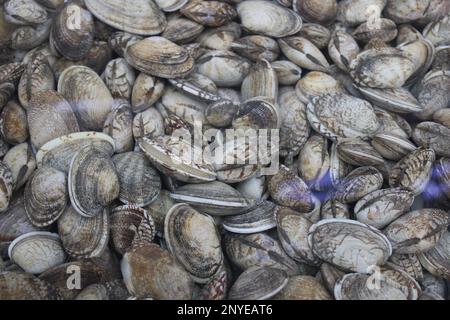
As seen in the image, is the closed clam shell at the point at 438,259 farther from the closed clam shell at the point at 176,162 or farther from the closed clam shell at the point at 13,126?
the closed clam shell at the point at 13,126

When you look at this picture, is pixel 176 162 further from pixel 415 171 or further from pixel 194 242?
pixel 415 171

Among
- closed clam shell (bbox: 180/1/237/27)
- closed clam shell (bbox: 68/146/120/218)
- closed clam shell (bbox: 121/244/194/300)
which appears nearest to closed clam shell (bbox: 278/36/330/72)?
closed clam shell (bbox: 180/1/237/27)

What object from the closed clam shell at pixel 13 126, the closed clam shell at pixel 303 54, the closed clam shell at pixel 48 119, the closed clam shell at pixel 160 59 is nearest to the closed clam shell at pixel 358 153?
the closed clam shell at pixel 303 54

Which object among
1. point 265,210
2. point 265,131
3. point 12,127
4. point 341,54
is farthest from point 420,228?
point 12,127

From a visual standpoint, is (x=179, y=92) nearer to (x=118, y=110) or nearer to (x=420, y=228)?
(x=118, y=110)

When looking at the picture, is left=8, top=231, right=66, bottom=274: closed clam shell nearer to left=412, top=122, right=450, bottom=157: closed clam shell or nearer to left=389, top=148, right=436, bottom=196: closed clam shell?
left=389, top=148, right=436, bottom=196: closed clam shell

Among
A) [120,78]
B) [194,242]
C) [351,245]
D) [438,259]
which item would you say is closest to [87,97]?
[120,78]
